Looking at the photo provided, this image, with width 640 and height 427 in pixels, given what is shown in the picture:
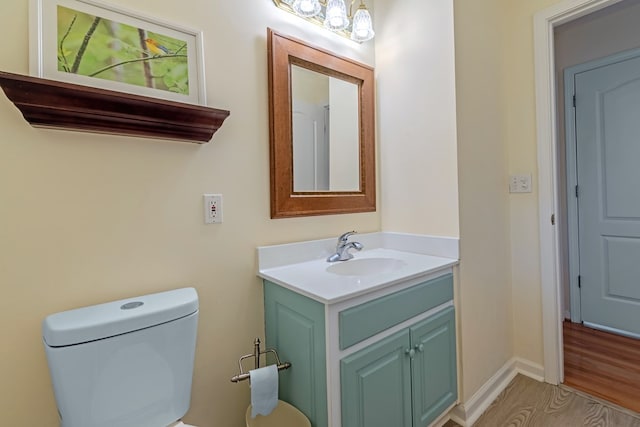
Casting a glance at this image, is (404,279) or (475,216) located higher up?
(475,216)

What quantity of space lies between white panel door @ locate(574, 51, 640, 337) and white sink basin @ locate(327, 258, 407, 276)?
2.00 meters

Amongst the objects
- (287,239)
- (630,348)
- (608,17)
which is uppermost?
(608,17)

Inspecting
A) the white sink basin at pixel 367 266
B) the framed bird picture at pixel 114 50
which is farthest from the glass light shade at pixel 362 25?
the white sink basin at pixel 367 266

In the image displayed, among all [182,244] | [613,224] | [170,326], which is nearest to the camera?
[170,326]

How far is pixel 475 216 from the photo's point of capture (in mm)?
1561

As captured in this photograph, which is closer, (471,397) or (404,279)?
(404,279)

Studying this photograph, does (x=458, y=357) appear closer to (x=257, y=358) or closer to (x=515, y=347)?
(x=515, y=347)

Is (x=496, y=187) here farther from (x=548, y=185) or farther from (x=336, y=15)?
(x=336, y=15)

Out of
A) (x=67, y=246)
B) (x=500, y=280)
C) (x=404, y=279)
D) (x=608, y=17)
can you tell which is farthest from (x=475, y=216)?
(x=608, y=17)

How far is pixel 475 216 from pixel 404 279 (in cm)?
68

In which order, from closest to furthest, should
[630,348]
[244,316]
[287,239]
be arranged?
1. [244,316]
2. [287,239]
3. [630,348]

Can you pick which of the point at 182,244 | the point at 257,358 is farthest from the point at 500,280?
the point at 182,244

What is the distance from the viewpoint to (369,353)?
1.05m

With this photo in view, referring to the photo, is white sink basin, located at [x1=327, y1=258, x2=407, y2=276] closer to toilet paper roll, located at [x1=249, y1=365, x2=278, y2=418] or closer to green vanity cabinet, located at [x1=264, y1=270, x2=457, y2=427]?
green vanity cabinet, located at [x1=264, y1=270, x2=457, y2=427]
